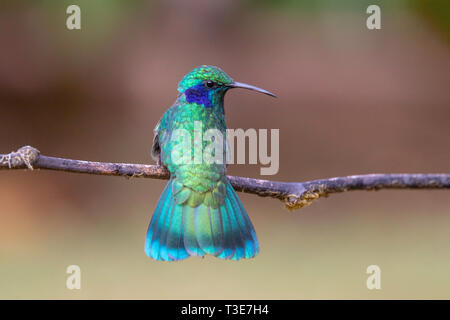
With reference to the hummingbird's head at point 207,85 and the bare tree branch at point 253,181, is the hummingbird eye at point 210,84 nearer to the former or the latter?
the hummingbird's head at point 207,85

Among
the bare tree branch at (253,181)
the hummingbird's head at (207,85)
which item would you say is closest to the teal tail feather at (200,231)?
the bare tree branch at (253,181)

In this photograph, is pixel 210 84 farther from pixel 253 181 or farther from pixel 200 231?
pixel 200 231

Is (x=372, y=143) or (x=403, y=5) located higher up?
(x=403, y=5)

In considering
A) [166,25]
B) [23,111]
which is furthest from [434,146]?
[23,111]

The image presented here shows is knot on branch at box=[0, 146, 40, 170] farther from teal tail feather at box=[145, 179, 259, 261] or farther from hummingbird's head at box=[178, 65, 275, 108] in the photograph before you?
hummingbird's head at box=[178, 65, 275, 108]

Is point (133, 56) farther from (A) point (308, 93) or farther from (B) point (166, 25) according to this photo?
(A) point (308, 93)

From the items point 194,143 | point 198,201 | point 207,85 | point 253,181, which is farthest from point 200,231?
point 207,85

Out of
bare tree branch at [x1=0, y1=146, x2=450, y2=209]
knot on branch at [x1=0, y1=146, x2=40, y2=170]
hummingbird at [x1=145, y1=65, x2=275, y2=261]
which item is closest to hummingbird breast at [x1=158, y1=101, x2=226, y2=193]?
hummingbird at [x1=145, y1=65, x2=275, y2=261]

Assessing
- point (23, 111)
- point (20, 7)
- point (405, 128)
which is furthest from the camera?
point (405, 128)
